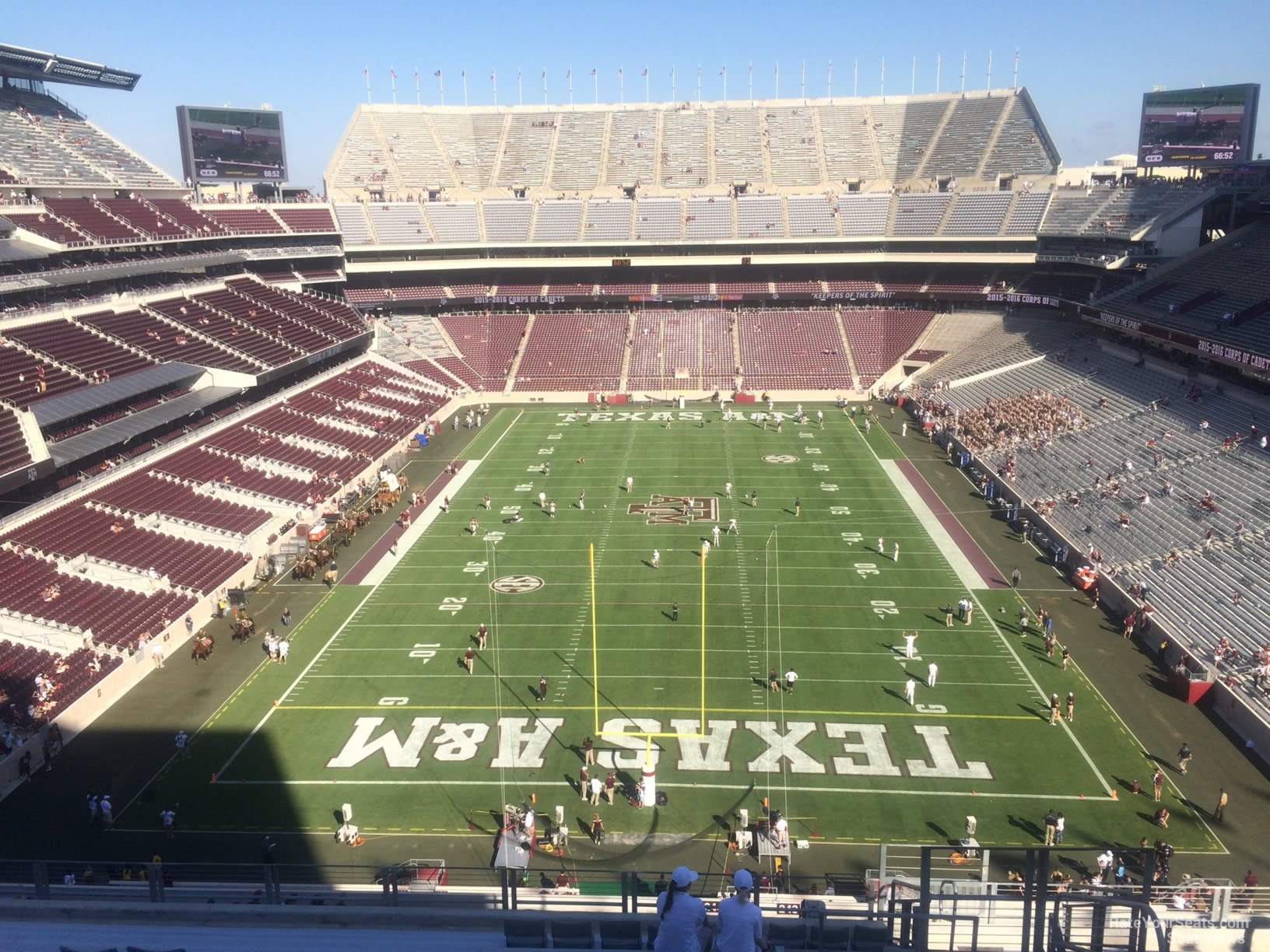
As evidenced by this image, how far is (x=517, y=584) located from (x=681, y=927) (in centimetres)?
2349

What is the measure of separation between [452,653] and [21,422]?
15880 mm

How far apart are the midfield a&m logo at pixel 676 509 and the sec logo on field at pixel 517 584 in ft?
21.3

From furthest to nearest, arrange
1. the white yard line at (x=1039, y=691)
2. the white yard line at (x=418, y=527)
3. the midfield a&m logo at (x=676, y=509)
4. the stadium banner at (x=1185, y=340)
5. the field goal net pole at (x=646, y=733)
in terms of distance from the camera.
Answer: the midfield a&m logo at (x=676, y=509), the stadium banner at (x=1185, y=340), the white yard line at (x=418, y=527), the white yard line at (x=1039, y=691), the field goal net pole at (x=646, y=733)

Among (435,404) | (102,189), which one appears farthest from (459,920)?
(102,189)

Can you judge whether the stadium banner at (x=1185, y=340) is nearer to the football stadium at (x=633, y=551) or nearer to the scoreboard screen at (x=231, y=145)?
the football stadium at (x=633, y=551)

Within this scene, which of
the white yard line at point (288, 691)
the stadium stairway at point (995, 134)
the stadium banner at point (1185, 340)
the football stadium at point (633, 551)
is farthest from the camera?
the stadium stairway at point (995, 134)

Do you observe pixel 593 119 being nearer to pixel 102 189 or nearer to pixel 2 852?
pixel 102 189

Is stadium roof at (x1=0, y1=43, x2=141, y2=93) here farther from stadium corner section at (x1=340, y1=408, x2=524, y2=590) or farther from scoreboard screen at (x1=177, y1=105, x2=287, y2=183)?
stadium corner section at (x1=340, y1=408, x2=524, y2=590)

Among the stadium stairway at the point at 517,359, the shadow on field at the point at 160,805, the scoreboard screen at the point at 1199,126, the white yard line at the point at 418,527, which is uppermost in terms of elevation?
the scoreboard screen at the point at 1199,126

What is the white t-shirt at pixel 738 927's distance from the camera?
21.2 feet

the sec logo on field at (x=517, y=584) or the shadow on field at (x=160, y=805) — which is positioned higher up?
the sec logo on field at (x=517, y=584)

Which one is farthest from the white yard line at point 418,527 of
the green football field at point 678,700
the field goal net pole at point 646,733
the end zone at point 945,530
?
the end zone at point 945,530

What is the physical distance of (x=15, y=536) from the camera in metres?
27.3

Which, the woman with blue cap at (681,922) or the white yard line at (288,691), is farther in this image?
the white yard line at (288,691)
